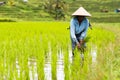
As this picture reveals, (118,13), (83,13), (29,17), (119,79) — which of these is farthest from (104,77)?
(118,13)

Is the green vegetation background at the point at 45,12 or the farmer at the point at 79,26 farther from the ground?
the farmer at the point at 79,26

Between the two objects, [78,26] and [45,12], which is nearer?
[78,26]

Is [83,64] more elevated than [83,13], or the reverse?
[83,13]

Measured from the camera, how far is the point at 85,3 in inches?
2987

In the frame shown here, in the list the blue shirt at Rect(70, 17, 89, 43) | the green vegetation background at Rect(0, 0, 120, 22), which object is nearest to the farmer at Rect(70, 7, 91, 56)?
the blue shirt at Rect(70, 17, 89, 43)

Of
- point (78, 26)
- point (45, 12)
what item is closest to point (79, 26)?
point (78, 26)

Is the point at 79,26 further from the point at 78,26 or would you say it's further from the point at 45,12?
the point at 45,12

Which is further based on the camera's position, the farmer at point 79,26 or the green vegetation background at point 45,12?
the green vegetation background at point 45,12

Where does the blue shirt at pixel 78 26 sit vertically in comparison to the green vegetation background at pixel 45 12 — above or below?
above

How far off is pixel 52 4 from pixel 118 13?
11291 millimetres

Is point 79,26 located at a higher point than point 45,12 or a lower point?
higher

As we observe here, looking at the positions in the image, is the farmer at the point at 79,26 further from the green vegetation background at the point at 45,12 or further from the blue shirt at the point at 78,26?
the green vegetation background at the point at 45,12

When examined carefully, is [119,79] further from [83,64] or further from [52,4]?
[52,4]

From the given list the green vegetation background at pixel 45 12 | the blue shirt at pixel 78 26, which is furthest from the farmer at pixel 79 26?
the green vegetation background at pixel 45 12
